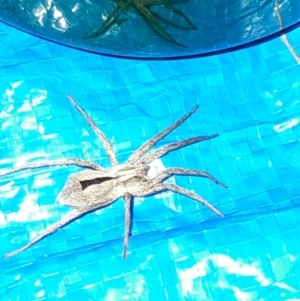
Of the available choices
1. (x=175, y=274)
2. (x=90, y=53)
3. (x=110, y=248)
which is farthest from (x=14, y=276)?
(x=90, y=53)

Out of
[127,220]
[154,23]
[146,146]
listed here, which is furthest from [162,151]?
[154,23]

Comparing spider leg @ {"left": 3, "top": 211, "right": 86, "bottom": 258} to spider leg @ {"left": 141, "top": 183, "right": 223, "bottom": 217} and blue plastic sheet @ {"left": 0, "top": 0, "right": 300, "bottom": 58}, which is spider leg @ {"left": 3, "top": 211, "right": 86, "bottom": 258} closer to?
spider leg @ {"left": 141, "top": 183, "right": 223, "bottom": 217}

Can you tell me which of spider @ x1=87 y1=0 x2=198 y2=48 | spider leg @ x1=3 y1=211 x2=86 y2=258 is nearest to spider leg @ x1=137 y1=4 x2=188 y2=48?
spider @ x1=87 y1=0 x2=198 y2=48

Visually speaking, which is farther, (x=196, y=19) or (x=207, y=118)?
(x=207, y=118)

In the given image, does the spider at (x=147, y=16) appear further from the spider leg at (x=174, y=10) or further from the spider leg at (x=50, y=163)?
the spider leg at (x=50, y=163)

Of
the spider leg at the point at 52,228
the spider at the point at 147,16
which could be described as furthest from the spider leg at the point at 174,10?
the spider leg at the point at 52,228

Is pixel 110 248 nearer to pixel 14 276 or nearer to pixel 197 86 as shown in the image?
pixel 14 276
